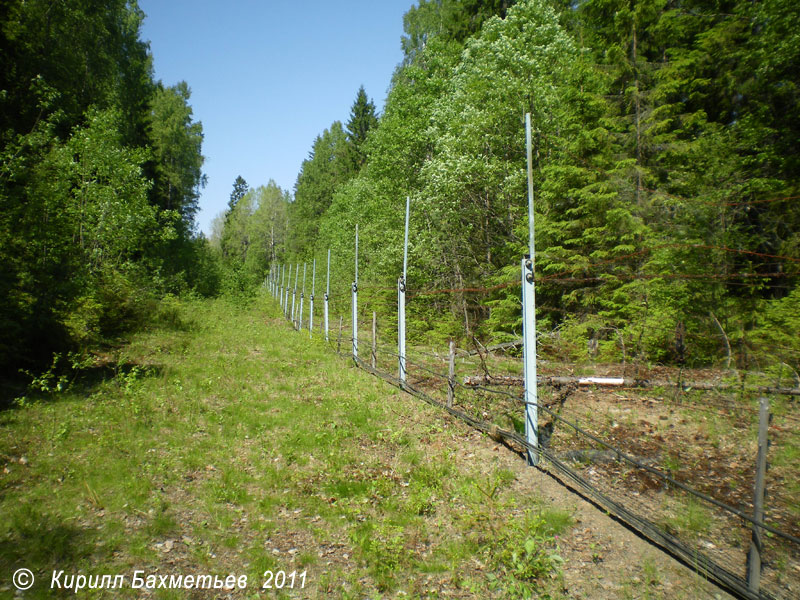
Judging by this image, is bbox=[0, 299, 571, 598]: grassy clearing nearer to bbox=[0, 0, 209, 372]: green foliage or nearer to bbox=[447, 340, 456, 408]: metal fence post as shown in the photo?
bbox=[447, 340, 456, 408]: metal fence post

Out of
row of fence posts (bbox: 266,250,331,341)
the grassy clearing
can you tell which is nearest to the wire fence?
the grassy clearing

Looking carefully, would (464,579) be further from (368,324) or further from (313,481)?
(368,324)

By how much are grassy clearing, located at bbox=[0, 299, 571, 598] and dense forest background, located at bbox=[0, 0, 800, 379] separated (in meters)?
3.22

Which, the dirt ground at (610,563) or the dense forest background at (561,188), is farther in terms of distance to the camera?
the dense forest background at (561,188)

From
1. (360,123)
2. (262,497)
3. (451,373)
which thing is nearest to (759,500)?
(451,373)

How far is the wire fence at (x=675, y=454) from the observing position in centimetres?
388

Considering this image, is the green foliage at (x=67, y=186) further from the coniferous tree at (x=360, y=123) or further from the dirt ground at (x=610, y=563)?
the coniferous tree at (x=360, y=123)

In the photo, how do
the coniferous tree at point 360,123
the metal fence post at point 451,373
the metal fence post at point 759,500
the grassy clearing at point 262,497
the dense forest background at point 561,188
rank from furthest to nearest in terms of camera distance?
the coniferous tree at point 360,123, the dense forest background at point 561,188, the metal fence post at point 451,373, the grassy clearing at point 262,497, the metal fence post at point 759,500

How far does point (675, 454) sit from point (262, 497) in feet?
19.5

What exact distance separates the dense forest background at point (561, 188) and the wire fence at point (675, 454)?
1543 millimetres

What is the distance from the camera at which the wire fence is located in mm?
3885

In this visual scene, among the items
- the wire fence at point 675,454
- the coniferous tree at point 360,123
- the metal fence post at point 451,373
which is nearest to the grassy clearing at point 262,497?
the metal fence post at point 451,373

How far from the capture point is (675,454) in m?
6.10

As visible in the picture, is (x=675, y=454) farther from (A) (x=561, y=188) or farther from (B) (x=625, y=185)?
(A) (x=561, y=188)
